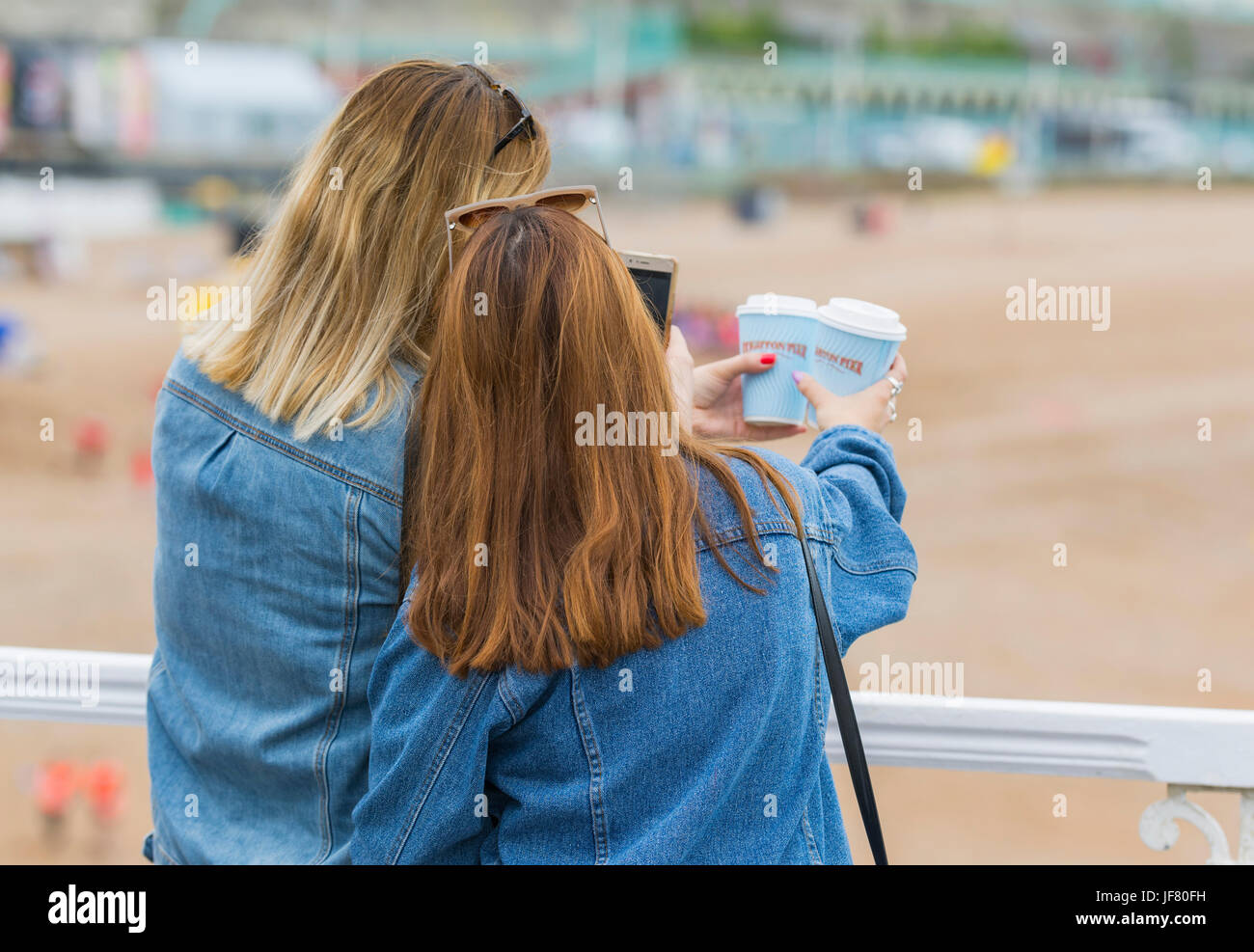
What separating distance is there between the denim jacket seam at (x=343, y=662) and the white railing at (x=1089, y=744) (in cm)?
66

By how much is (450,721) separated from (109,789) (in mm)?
5588

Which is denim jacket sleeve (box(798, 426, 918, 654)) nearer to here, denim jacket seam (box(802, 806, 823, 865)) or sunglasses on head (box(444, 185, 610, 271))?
denim jacket seam (box(802, 806, 823, 865))

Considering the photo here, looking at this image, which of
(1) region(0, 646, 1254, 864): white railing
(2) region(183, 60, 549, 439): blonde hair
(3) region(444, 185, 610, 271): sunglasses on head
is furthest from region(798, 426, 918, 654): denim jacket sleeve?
(2) region(183, 60, 549, 439): blonde hair

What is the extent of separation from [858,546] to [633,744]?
375mm

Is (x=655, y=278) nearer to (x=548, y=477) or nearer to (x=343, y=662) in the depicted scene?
(x=548, y=477)

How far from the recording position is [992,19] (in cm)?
5356

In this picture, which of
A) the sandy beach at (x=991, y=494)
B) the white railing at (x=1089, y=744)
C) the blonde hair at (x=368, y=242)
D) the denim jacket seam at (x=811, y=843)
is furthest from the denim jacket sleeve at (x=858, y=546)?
the sandy beach at (x=991, y=494)

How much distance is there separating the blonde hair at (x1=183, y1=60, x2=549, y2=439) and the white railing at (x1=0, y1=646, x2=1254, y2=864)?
80 centimetres

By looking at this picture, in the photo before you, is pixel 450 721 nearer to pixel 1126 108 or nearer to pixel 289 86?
pixel 289 86

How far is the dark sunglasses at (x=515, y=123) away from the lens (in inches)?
55.1

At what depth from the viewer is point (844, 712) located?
4.36ft

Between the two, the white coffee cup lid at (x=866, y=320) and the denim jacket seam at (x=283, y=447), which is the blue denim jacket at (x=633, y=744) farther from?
the white coffee cup lid at (x=866, y=320)

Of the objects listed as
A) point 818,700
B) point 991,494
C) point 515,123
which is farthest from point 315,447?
point 991,494

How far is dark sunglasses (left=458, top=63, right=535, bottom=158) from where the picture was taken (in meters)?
1.40
